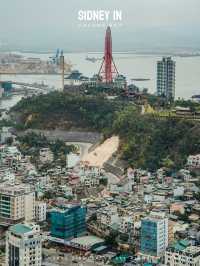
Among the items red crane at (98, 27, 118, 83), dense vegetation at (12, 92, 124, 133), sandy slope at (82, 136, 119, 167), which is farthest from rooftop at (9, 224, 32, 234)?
red crane at (98, 27, 118, 83)

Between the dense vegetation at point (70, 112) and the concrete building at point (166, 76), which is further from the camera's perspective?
the concrete building at point (166, 76)

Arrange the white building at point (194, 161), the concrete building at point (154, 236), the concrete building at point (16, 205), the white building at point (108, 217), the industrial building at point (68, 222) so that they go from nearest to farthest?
1. the concrete building at point (154, 236)
2. the industrial building at point (68, 222)
3. the white building at point (108, 217)
4. the concrete building at point (16, 205)
5. the white building at point (194, 161)

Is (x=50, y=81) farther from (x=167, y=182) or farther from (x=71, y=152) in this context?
(x=167, y=182)

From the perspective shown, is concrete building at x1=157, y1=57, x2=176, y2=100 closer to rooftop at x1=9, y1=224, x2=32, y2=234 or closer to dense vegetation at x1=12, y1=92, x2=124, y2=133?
dense vegetation at x1=12, y1=92, x2=124, y2=133

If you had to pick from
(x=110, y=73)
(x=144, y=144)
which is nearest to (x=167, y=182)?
(x=144, y=144)

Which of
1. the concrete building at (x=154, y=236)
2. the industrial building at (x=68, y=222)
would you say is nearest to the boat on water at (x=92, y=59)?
the industrial building at (x=68, y=222)

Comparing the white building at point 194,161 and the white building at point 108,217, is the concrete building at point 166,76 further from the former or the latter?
the white building at point 108,217
